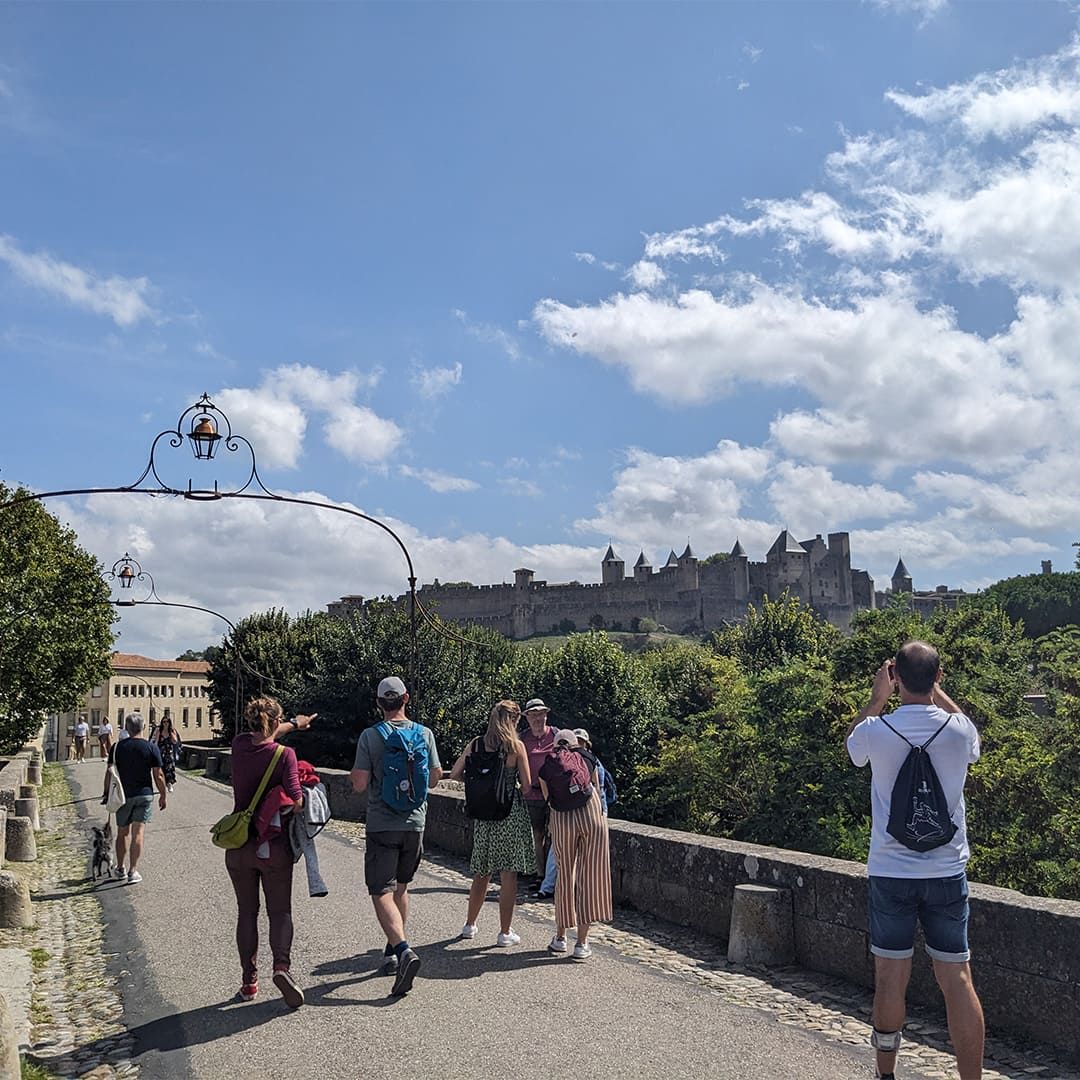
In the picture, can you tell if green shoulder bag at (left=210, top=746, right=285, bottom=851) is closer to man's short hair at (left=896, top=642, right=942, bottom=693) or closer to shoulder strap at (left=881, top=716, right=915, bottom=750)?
shoulder strap at (left=881, top=716, right=915, bottom=750)

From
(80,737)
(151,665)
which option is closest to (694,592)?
(151,665)

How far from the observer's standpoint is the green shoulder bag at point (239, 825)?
19.4 ft

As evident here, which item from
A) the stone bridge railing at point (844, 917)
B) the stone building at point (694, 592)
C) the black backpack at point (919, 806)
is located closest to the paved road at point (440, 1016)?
the stone bridge railing at point (844, 917)

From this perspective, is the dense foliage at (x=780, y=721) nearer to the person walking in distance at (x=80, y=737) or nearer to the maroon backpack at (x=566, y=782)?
the person walking in distance at (x=80, y=737)

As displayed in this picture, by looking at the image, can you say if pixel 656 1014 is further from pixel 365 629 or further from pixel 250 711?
pixel 365 629

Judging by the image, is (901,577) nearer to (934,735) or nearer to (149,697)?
(149,697)

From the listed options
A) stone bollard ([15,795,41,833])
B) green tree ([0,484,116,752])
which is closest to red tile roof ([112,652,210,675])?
green tree ([0,484,116,752])

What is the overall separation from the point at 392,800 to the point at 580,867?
144 centimetres

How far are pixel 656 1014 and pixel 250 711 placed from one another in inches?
112

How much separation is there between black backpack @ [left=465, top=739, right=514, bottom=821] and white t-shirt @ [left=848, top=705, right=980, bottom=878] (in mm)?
3210

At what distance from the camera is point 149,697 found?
272ft

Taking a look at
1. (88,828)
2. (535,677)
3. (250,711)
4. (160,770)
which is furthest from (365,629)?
(250,711)

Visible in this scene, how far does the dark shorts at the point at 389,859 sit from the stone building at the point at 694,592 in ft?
398

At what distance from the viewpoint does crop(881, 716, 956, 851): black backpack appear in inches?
163
